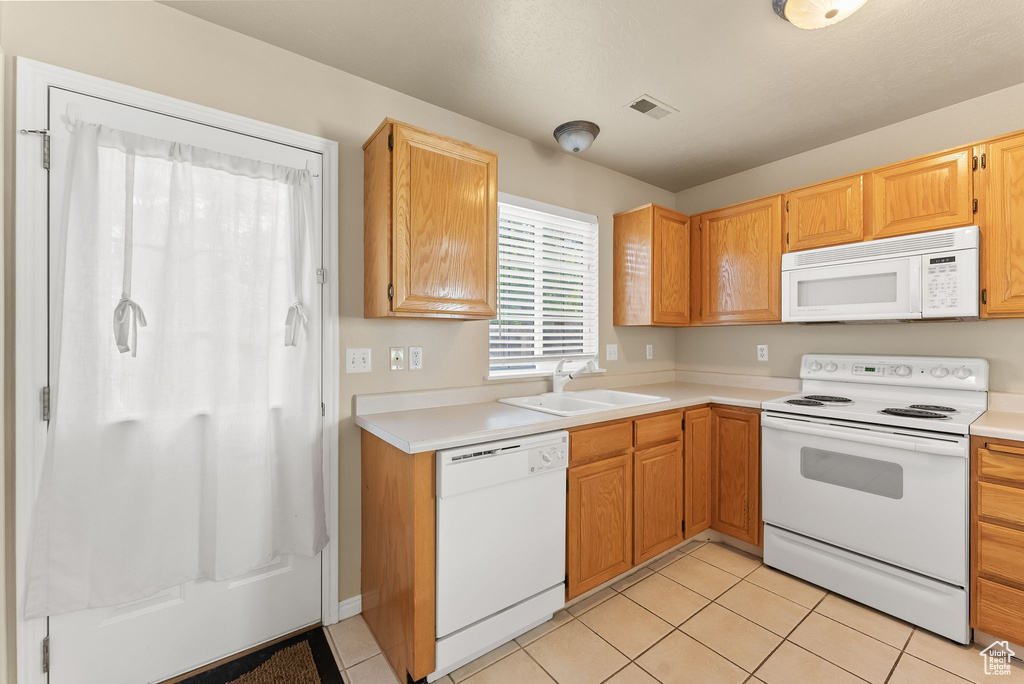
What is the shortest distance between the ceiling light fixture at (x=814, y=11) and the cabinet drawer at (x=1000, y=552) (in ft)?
6.86

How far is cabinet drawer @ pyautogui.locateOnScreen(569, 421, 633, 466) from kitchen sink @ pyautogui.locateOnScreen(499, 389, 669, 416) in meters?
0.18

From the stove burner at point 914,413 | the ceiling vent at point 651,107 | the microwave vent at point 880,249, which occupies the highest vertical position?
the ceiling vent at point 651,107

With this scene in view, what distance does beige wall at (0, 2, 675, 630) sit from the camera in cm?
148

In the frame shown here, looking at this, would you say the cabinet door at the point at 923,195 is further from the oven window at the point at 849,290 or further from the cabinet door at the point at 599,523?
the cabinet door at the point at 599,523

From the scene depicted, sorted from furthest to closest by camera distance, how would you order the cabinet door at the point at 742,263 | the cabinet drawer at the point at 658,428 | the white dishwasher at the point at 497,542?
the cabinet door at the point at 742,263 → the cabinet drawer at the point at 658,428 → the white dishwasher at the point at 497,542

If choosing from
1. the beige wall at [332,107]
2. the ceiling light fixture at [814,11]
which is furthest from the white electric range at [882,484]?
the beige wall at [332,107]

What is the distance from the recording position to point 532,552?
1812 millimetres

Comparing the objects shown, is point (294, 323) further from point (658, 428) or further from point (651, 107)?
point (651, 107)

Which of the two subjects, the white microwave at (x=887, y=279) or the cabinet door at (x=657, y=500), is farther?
the cabinet door at (x=657, y=500)

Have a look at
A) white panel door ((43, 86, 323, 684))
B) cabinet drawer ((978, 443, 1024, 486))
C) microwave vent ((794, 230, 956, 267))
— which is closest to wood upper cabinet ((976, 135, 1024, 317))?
microwave vent ((794, 230, 956, 267))

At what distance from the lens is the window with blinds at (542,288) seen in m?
2.58

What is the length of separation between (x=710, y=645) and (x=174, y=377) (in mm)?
2387

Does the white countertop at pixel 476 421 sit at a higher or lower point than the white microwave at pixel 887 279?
lower

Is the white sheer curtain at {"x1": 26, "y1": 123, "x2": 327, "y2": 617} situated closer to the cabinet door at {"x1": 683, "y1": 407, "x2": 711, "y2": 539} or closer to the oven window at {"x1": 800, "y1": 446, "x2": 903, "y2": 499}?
the cabinet door at {"x1": 683, "y1": 407, "x2": 711, "y2": 539}
